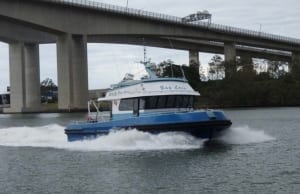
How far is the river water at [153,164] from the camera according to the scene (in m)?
20.6

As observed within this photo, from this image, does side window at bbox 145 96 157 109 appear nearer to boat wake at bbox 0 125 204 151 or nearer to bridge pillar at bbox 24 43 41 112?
boat wake at bbox 0 125 204 151

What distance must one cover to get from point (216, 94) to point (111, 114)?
7534 cm

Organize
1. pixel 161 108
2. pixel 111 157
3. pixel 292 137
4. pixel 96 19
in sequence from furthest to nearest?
1. pixel 96 19
2. pixel 292 137
3. pixel 161 108
4. pixel 111 157

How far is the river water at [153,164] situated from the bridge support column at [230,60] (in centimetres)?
7538

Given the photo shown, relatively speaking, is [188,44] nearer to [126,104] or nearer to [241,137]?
[241,137]

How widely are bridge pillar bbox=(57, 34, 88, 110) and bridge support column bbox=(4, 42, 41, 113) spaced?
583 inches

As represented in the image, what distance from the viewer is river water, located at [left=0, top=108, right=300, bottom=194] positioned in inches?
811

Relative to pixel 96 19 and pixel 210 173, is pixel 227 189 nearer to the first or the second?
pixel 210 173

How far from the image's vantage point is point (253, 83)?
10781cm

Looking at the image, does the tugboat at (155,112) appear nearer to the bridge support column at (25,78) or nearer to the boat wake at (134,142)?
the boat wake at (134,142)

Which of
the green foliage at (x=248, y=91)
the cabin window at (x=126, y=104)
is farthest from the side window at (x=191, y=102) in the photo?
the green foliage at (x=248, y=91)

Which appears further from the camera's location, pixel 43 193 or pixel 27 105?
pixel 27 105

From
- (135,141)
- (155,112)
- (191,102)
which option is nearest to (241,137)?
(191,102)

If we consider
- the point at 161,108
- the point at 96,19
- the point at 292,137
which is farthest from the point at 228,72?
the point at 161,108
